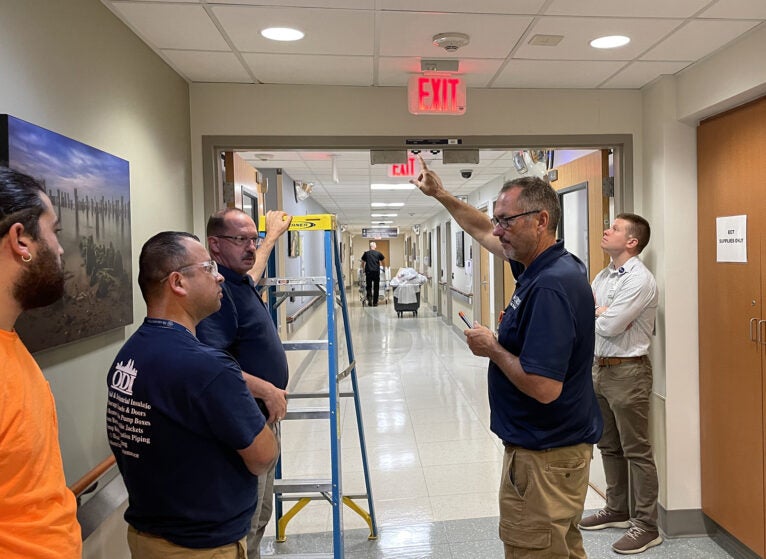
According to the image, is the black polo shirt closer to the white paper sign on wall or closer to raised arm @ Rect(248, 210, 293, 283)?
raised arm @ Rect(248, 210, 293, 283)

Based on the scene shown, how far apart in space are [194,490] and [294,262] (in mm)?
7004

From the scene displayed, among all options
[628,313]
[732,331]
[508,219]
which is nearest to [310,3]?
[508,219]

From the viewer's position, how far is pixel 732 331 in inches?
112

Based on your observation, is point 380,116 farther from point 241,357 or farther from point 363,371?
point 363,371

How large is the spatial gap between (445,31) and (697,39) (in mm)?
1202

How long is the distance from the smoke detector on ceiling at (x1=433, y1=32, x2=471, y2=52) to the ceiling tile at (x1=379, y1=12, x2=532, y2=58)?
0.09 ft

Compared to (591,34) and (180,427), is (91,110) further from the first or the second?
(591,34)

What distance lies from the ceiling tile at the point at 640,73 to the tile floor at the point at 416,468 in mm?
2637

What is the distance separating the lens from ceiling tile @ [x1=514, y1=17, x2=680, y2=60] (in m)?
2.37

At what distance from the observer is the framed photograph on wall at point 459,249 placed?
10.4 m

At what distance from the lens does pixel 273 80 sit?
310cm

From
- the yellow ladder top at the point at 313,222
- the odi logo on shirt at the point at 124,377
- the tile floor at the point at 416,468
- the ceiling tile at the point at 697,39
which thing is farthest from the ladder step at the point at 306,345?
the ceiling tile at the point at 697,39

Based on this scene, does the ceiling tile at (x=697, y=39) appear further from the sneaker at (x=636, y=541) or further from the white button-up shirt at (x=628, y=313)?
the sneaker at (x=636, y=541)

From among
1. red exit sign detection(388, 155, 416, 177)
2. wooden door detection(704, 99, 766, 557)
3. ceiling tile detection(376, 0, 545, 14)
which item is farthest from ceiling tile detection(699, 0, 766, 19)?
red exit sign detection(388, 155, 416, 177)
